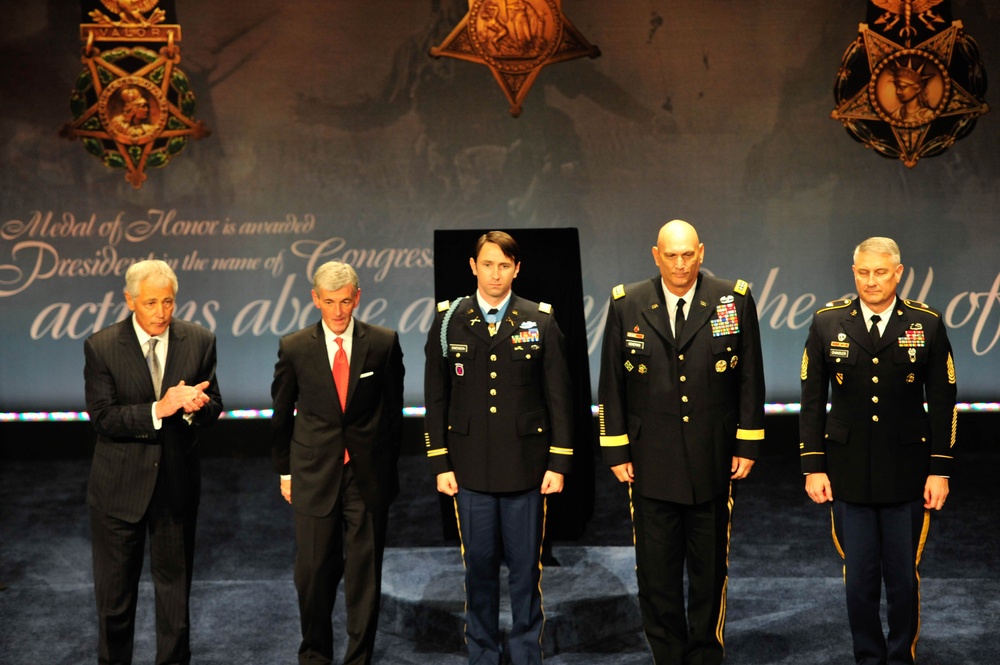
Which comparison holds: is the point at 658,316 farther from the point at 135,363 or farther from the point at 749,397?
the point at 135,363

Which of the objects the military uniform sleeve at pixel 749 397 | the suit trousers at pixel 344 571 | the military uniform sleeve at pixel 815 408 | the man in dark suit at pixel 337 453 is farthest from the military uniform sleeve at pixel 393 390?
the military uniform sleeve at pixel 815 408

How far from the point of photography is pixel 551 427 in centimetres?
377

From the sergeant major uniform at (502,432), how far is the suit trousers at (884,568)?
1.01 meters

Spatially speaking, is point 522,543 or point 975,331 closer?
point 522,543

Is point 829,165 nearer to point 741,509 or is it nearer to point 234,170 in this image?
point 741,509

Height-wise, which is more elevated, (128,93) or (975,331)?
(128,93)

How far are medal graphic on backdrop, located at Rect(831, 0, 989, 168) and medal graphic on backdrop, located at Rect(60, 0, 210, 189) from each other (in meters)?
4.12

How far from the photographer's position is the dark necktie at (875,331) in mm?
3545

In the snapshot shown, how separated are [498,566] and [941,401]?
1.59 metres

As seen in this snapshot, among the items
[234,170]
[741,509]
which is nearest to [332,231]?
[234,170]

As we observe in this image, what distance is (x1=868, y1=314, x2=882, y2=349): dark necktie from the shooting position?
11.6 ft

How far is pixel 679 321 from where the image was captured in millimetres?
3668

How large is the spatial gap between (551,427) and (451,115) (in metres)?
3.56

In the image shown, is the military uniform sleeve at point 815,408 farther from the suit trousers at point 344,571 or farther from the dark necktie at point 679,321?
the suit trousers at point 344,571
